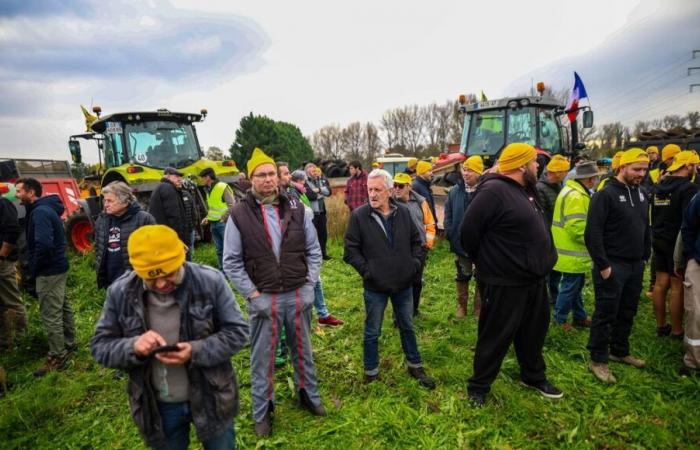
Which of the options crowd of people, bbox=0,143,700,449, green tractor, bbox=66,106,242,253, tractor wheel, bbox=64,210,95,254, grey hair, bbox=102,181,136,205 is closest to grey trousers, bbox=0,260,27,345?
crowd of people, bbox=0,143,700,449

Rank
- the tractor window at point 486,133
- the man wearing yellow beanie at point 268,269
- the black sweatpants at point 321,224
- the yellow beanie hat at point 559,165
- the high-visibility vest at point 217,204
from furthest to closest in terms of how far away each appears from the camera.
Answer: the tractor window at point 486,133 < the black sweatpants at point 321,224 < the high-visibility vest at point 217,204 < the yellow beanie hat at point 559,165 < the man wearing yellow beanie at point 268,269

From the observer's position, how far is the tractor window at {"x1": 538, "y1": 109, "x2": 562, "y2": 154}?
7.95m

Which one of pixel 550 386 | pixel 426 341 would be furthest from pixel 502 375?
pixel 426 341

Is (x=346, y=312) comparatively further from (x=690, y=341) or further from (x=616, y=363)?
(x=690, y=341)

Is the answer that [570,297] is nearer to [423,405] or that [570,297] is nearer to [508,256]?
[508,256]

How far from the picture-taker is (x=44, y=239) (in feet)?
12.0

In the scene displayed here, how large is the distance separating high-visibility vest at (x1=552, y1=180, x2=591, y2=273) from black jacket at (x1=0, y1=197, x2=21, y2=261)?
19.4 feet

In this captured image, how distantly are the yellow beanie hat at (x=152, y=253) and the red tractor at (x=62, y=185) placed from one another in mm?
8406

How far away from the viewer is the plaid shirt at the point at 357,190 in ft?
24.2

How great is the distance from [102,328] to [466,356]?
323 centimetres

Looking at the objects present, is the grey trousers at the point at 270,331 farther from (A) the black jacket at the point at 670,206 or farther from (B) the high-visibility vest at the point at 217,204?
(A) the black jacket at the point at 670,206

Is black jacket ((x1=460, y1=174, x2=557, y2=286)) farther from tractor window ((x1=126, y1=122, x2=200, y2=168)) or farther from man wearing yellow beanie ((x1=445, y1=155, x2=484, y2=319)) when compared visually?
tractor window ((x1=126, y1=122, x2=200, y2=168))

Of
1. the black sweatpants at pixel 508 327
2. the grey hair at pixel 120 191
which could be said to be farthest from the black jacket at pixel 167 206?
the black sweatpants at pixel 508 327

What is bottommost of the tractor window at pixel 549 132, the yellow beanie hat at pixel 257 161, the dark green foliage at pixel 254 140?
the yellow beanie hat at pixel 257 161
